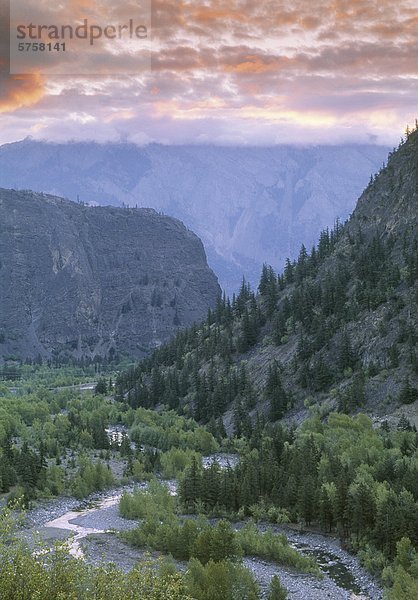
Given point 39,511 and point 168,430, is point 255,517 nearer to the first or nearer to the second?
point 39,511

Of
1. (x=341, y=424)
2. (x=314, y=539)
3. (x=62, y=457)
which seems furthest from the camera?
(x=62, y=457)

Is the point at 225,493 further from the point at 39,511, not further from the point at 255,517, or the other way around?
the point at 39,511

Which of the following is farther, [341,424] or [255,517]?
[341,424]

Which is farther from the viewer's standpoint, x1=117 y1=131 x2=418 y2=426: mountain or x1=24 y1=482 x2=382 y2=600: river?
x1=117 y1=131 x2=418 y2=426: mountain

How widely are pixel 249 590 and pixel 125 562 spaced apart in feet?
55.1

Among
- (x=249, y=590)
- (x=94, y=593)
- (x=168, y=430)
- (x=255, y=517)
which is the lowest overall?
(x=168, y=430)

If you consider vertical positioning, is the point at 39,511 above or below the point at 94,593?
below

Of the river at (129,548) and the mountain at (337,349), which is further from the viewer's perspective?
the mountain at (337,349)

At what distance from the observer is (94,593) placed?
48.5m

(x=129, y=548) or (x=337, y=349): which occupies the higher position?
(x=337, y=349)

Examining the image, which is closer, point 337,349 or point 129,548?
point 129,548

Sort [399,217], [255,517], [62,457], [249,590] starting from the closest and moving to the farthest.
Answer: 1. [249,590]
2. [255,517]
3. [62,457]
4. [399,217]

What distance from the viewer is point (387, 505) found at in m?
79.3

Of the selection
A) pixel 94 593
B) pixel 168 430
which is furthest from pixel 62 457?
pixel 94 593
